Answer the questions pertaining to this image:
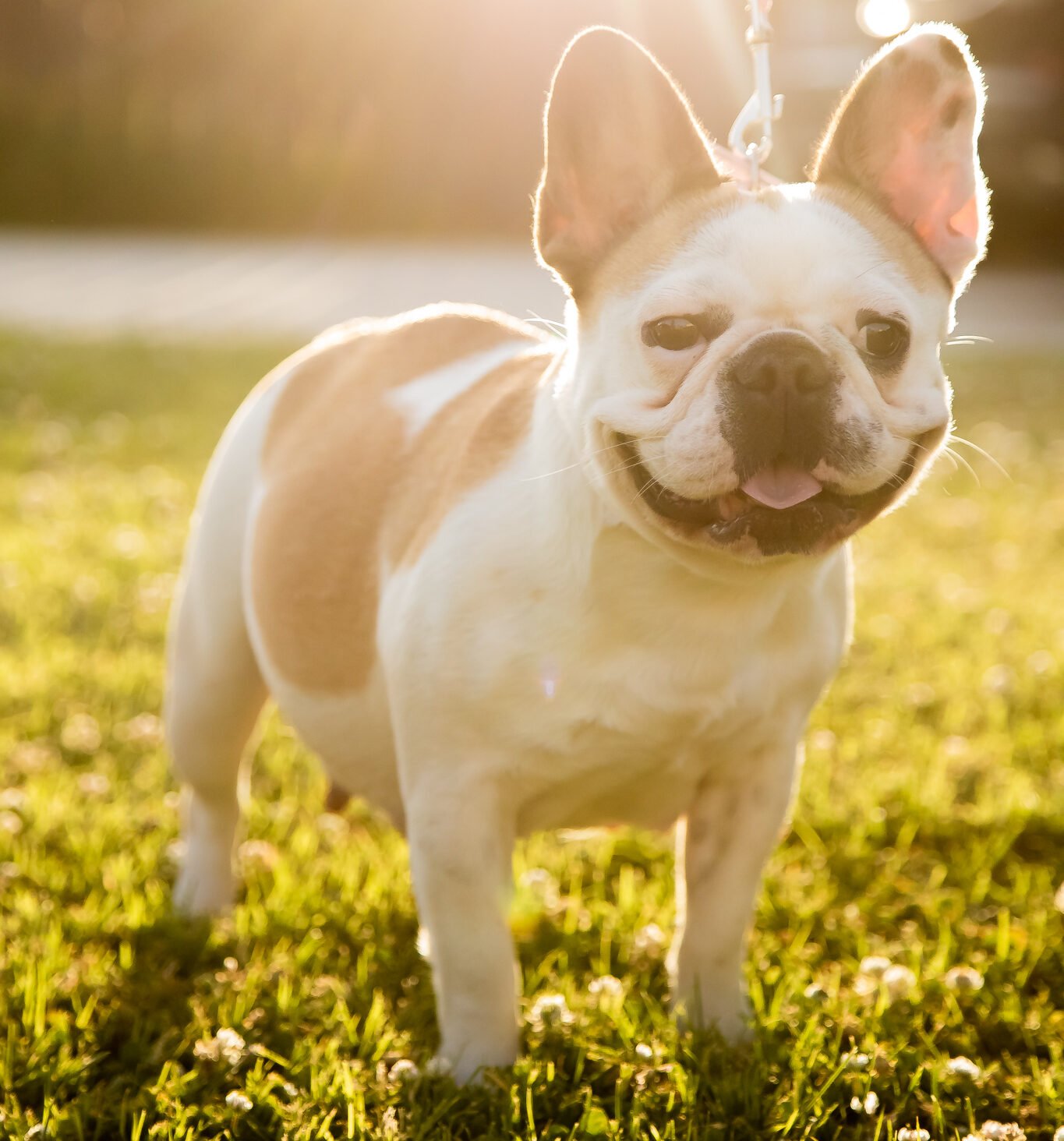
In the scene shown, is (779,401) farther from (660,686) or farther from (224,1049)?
(224,1049)

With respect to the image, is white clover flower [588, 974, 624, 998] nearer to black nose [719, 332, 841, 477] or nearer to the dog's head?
the dog's head

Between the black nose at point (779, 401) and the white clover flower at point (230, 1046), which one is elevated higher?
the black nose at point (779, 401)

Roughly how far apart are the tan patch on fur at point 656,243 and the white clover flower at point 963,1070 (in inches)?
62.2

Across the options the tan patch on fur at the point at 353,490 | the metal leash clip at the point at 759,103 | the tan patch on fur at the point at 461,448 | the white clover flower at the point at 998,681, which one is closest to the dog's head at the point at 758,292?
the metal leash clip at the point at 759,103

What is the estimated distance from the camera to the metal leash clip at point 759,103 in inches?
111

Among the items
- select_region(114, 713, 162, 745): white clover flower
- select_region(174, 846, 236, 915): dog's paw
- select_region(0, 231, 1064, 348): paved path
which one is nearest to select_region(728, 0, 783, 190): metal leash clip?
select_region(174, 846, 236, 915): dog's paw

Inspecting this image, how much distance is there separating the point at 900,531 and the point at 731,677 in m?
4.64

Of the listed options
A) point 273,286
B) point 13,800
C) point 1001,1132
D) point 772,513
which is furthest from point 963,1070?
point 273,286

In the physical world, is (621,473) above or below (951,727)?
above

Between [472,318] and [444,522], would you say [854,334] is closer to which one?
[444,522]

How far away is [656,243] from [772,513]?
542 millimetres

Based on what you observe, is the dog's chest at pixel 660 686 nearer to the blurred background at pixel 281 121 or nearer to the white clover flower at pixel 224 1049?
the white clover flower at pixel 224 1049

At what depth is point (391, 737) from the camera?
3.07 m

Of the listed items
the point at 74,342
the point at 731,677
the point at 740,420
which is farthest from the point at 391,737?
the point at 74,342
